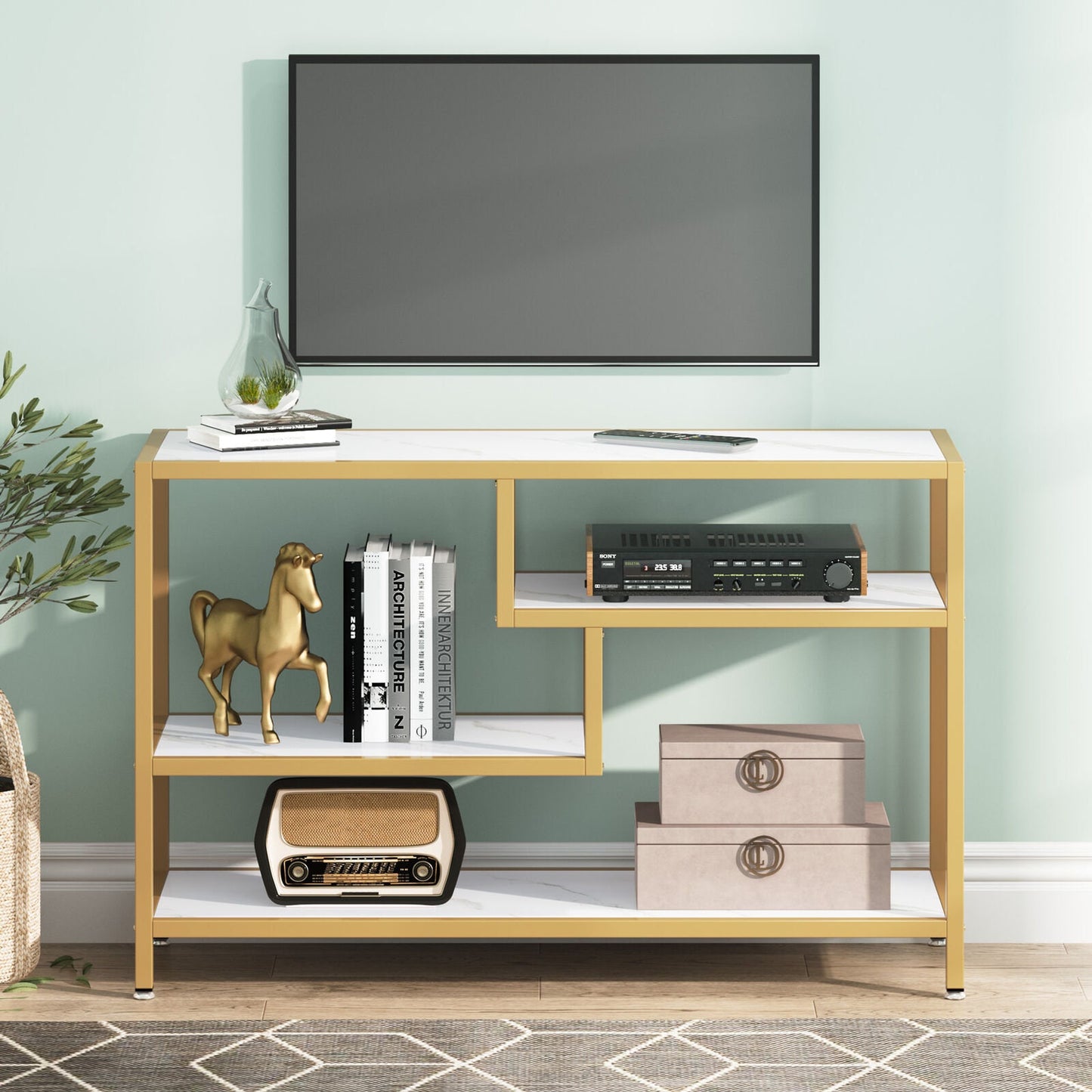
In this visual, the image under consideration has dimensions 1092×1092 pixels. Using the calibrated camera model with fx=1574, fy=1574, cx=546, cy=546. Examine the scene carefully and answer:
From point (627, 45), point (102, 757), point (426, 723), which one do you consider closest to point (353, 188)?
point (627, 45)

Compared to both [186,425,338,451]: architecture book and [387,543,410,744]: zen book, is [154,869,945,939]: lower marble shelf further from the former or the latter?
[186,425,338,451]: architecture book

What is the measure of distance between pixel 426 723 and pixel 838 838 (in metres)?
0.76

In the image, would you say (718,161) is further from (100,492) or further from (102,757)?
(102,757)

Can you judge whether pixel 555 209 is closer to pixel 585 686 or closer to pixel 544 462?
pixel 544 462

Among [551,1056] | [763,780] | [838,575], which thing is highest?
[838,575]

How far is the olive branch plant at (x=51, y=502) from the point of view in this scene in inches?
110

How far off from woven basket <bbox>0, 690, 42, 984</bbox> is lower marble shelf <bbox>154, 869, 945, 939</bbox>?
0.85ft

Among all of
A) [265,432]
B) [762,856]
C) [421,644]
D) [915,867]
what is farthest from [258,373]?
[915,867]

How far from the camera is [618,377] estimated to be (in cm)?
299

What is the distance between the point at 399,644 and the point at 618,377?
669 millimetres

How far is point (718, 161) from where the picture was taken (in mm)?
2900

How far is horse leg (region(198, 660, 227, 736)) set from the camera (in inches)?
112

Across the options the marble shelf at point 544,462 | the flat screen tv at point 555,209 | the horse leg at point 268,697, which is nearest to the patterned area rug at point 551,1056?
the horse leg at point 268,697

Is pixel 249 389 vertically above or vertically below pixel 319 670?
above
